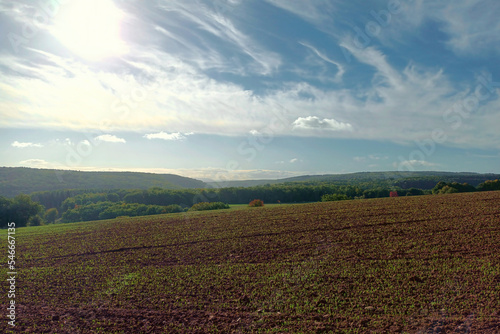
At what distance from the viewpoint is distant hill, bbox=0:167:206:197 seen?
398 ft

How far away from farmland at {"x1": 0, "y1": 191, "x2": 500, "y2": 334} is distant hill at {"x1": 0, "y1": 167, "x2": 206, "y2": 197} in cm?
11051

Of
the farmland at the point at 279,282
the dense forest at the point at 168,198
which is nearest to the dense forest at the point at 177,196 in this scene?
the dense forest at the point at 168,198

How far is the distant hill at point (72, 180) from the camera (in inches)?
4771

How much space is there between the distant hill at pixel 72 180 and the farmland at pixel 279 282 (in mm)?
110508

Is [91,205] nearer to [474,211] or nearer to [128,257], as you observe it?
[128,257]

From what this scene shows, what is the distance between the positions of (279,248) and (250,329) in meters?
9.45

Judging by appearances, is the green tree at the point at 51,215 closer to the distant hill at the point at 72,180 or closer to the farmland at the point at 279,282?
the distant hill at the point at 72,180

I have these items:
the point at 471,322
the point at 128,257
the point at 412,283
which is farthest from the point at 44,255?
the point at 471,322

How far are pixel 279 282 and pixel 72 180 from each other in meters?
158

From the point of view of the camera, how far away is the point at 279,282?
1237 centimetres

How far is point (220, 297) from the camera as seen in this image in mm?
11391

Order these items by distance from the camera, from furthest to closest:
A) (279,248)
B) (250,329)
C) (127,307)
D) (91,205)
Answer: (91,205)
(279,248)
(127,307)
(250,329)

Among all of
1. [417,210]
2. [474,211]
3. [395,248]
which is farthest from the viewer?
[417,210]

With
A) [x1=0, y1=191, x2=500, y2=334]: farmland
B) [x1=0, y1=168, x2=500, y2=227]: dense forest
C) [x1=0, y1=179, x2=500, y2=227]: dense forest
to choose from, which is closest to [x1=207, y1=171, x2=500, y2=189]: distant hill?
[x1=0, y1=168, x2=500, y2=227]: dense forest
